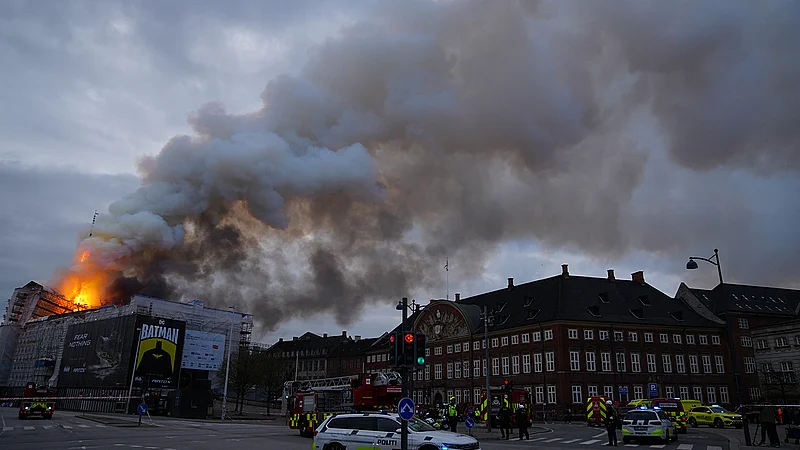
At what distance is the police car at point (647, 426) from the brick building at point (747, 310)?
47071 mm

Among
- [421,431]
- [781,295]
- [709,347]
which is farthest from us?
[781,295]

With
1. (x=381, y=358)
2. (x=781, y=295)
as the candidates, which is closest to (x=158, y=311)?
(x=381, y=358)

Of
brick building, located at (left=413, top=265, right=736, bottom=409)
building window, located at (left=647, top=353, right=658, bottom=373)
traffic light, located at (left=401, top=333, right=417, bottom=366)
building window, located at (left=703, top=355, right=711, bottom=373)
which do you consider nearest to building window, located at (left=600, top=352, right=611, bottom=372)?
brick building, located at (left=413, top=265, right=736, bottom=409)

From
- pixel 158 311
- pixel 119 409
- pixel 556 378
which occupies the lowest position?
pixel 119 409

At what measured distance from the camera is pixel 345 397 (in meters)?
31.5

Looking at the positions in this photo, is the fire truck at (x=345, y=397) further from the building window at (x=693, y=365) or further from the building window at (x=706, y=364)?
the building window at (x=706, y=364)

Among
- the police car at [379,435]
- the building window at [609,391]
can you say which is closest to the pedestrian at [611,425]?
the police car at [379,435]

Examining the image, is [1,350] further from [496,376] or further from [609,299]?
[609,299]

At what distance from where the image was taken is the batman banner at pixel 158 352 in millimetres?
71938

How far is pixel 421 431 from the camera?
1565cm

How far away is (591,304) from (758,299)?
25327 millimetres

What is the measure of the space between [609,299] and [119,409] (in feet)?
204

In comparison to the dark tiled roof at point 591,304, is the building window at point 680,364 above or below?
below

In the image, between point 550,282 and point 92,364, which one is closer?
point 550,282
